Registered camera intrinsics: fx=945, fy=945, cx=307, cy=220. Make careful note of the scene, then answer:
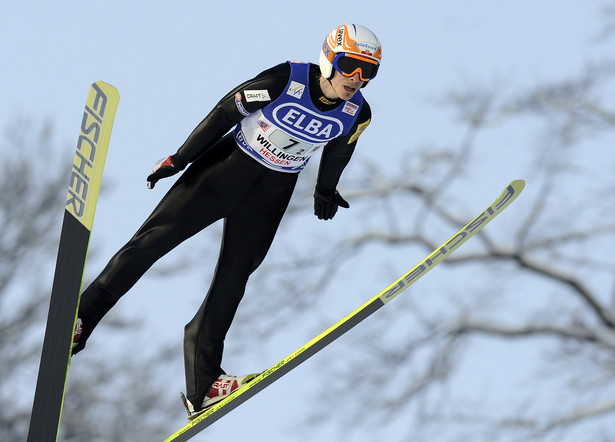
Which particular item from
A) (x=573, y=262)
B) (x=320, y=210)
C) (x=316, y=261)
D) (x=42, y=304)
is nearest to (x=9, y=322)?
(x=42, y=304)

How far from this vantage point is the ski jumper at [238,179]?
182 inches

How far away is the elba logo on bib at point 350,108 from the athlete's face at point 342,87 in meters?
0.11

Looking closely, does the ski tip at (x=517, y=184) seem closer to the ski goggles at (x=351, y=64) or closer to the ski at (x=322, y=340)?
the ski at (x=322, y=340)

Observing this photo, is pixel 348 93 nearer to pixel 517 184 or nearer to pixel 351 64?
pixel 351 64

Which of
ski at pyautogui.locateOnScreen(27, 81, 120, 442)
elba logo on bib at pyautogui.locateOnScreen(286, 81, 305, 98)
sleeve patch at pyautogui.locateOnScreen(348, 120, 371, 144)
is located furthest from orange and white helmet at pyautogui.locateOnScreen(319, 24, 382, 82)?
ski at pyautogui.locateOnScreen(27, 81, 120, 442)

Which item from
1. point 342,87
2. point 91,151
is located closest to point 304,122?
point 342,87

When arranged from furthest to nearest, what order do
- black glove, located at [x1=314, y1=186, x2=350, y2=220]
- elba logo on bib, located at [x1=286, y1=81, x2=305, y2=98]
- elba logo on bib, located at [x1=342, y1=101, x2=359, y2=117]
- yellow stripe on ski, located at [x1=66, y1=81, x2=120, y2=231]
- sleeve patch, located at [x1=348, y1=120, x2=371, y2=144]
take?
black glove, located at [x1=314, y1=186, x2=350, y2=220]
sleeve patch, located at [x1=348, y1=120, x2=371, y2=144]
elba logo on bib, located at [x1=342, y1=101, x2=359, y2=117]
elba logo on bib, located at [x1=286, y1=81, x2=305, y2=98]
yellow stripe on ski, located at [x1=66, y1=81, x2=120, y2=231]

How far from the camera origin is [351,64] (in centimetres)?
448

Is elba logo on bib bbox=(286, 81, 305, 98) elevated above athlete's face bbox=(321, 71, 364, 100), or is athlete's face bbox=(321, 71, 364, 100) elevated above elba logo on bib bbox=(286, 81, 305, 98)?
elba logo on bib bbox=(286, 81, 305, 98)

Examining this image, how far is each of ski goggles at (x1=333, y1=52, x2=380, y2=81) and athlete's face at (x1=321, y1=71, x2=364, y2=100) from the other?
20 millimetres

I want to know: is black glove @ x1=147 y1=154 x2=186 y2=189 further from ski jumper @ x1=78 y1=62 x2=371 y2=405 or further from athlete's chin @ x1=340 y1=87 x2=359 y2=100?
athlete's chin @ x1=340 y1=87 x2=359 y2=100

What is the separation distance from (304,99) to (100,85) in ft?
3.27

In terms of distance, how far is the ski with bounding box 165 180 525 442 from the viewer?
4980 mm

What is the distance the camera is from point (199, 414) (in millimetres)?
5062
